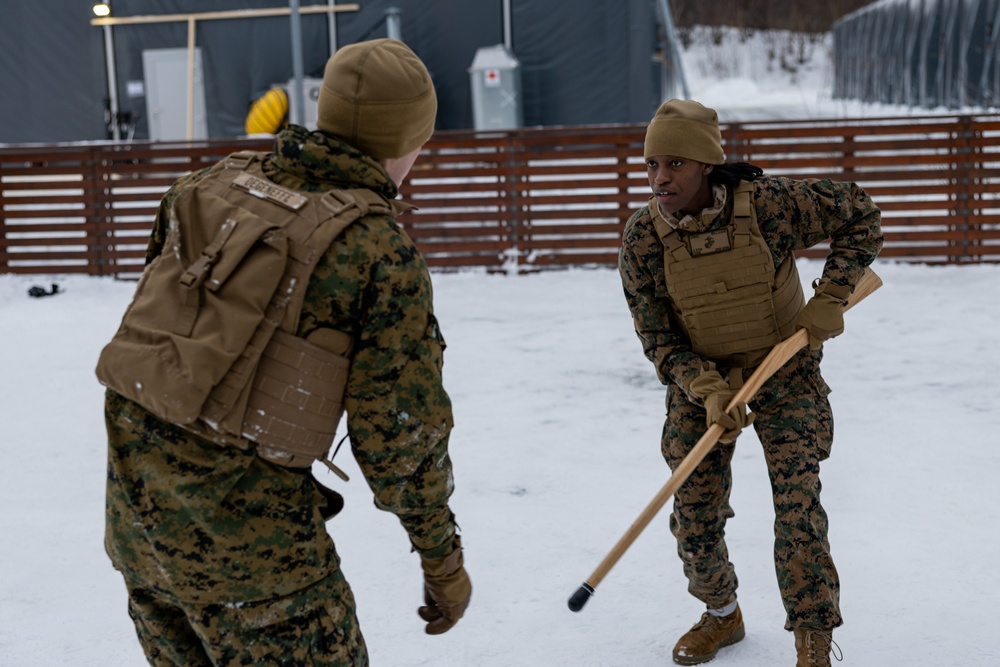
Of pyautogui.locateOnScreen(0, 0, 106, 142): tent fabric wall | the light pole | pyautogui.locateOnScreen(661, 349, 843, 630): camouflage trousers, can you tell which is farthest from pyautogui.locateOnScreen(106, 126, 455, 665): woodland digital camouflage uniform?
pyautogui.locateOnScreen(0, 0, 106, 142): tent fabric wall

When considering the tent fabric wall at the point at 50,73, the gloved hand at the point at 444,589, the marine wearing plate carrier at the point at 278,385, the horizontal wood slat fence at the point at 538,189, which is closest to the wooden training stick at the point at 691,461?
the gloved hand at the point at 444,589

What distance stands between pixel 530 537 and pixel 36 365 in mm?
4776

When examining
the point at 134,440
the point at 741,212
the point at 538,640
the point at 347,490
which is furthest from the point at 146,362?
the point at 347,490

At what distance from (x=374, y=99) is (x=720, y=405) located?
1494 mm

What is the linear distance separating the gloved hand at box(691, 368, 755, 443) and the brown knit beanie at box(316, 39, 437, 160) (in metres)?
1.37

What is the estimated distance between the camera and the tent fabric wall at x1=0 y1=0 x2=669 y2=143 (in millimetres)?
16422

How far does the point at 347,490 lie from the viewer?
5.31 m

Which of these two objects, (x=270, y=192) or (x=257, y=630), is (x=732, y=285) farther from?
(x=257, y=630)

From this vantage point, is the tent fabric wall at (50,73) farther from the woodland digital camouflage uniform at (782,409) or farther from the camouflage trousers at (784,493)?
the camouflage trousers at (784,493)

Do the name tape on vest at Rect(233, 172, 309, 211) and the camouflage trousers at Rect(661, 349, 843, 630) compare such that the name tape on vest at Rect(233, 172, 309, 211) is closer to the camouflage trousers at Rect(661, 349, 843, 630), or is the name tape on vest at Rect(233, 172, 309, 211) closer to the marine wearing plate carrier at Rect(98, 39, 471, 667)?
the marine wearing plate carrier at Rect(98, 39, 471, 667)

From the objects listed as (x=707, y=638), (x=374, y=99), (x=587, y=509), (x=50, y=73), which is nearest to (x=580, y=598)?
(x=707, y=638)

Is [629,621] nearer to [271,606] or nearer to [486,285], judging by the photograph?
[271,606]

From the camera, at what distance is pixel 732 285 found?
3.23 meters

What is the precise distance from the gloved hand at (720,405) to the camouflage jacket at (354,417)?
4.00ft
